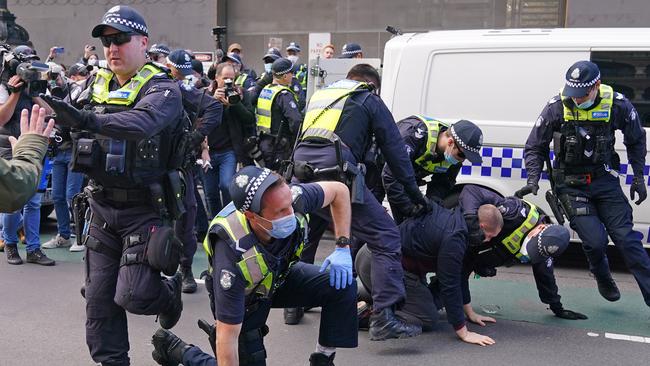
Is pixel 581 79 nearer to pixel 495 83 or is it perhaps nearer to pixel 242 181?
pixel 495 83

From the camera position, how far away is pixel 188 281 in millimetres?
5402

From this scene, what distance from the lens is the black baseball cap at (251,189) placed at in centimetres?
297

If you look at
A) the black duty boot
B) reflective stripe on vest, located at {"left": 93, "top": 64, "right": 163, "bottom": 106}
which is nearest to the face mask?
reflective stripe on vest, located at {"left": 93, "top": 64, "right": 163, "bottom": 106}

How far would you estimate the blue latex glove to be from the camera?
136 inches

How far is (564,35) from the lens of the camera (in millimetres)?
5711

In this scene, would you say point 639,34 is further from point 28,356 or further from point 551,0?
point 551,0

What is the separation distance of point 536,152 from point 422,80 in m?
1.29

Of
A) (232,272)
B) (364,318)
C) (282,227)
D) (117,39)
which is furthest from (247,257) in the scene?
(364,318)

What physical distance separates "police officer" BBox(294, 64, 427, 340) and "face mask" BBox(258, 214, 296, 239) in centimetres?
110

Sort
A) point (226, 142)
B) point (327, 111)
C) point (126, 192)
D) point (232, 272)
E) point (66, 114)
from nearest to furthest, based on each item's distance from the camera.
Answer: point (66, 114)
point (232, 272)
point (126, 192)
point (327, 111)
point (226, 142)

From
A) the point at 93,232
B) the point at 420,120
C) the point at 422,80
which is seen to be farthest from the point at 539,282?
the point at 93,232

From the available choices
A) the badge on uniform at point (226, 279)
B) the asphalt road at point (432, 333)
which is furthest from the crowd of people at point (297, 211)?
the asphalt road at point (432, 333)

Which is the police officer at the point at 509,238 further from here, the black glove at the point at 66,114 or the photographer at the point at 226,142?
the photographer at the point at 226,142

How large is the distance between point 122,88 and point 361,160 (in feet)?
5.21
